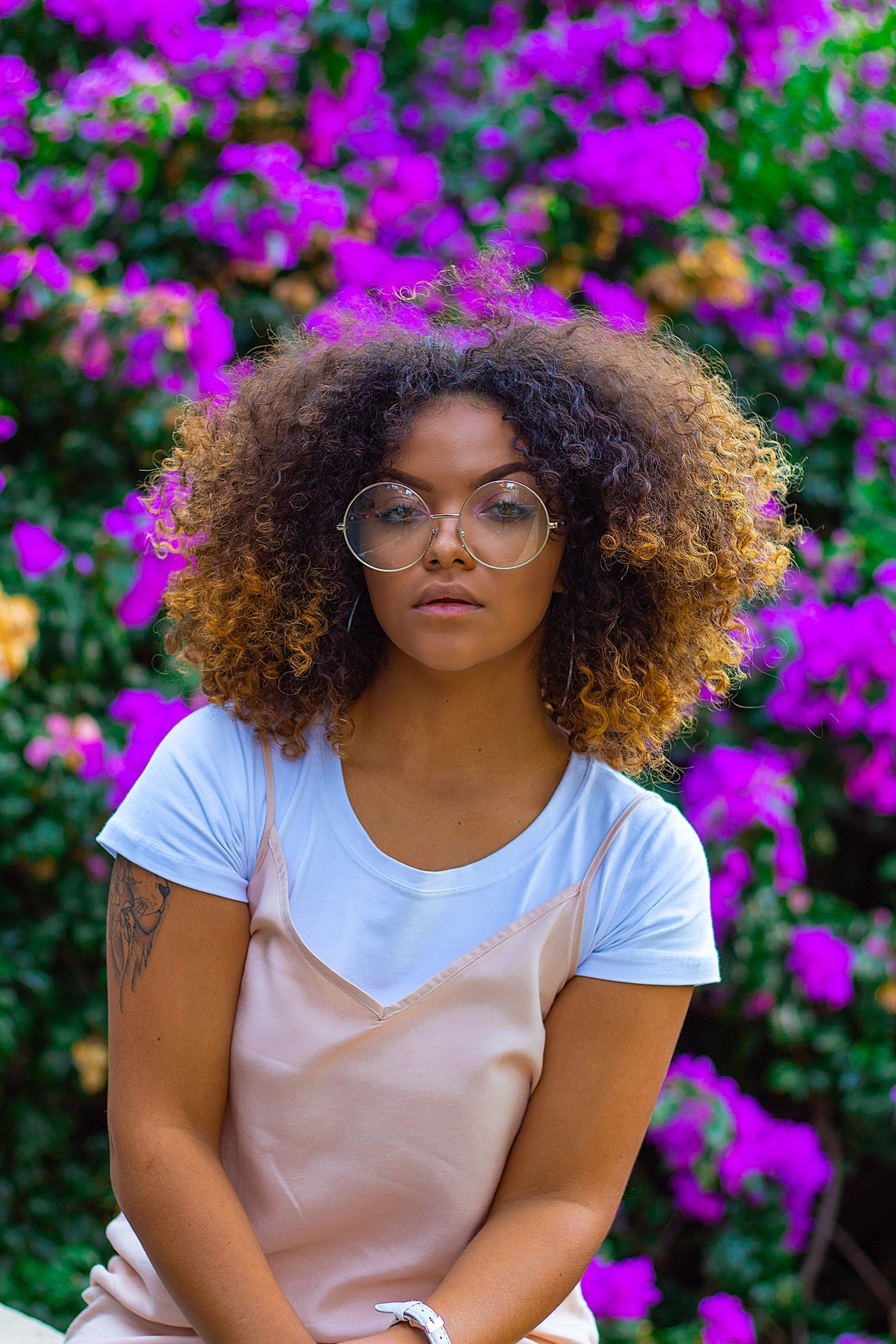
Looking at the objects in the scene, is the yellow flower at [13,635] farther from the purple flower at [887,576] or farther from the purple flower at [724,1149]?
the purple flower at [887,576]

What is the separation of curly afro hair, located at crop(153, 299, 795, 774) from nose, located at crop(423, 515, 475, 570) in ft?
0.41

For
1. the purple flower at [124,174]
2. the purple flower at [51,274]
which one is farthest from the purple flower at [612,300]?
the purple flower at [51,274]

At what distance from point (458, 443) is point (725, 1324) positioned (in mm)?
2020

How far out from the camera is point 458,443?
1.46 meters

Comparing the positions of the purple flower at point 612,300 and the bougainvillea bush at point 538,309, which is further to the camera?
the purple flower at point 612,300

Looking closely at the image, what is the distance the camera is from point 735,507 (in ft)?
5.37

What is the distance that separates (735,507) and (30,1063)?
6.05 feet

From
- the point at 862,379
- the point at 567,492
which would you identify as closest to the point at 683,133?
the point at 862,379

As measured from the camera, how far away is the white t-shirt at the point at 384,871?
1467mm

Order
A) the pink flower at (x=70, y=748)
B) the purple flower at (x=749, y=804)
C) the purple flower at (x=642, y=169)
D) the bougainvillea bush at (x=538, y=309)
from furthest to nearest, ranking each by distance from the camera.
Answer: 1. the purple flower at (x=642, y=169)
2. the purple flower at (x=749, y=804)
3. the bougainvillea bush at (x=538, y=309)
4. the pink flower at (x=70, y=748)

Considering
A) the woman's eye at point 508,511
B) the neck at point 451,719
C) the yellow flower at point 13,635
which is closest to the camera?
the woman's eye at point 508,511

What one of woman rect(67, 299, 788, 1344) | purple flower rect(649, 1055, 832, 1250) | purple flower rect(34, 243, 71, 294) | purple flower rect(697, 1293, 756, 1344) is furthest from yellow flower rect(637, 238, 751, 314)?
purple flower rect(697, 1293, 756, 1344)

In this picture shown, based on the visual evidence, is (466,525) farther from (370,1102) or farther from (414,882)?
(370,1102)

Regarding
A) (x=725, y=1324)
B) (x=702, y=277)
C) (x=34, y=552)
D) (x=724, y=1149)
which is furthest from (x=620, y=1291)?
(x=702, y=277)
